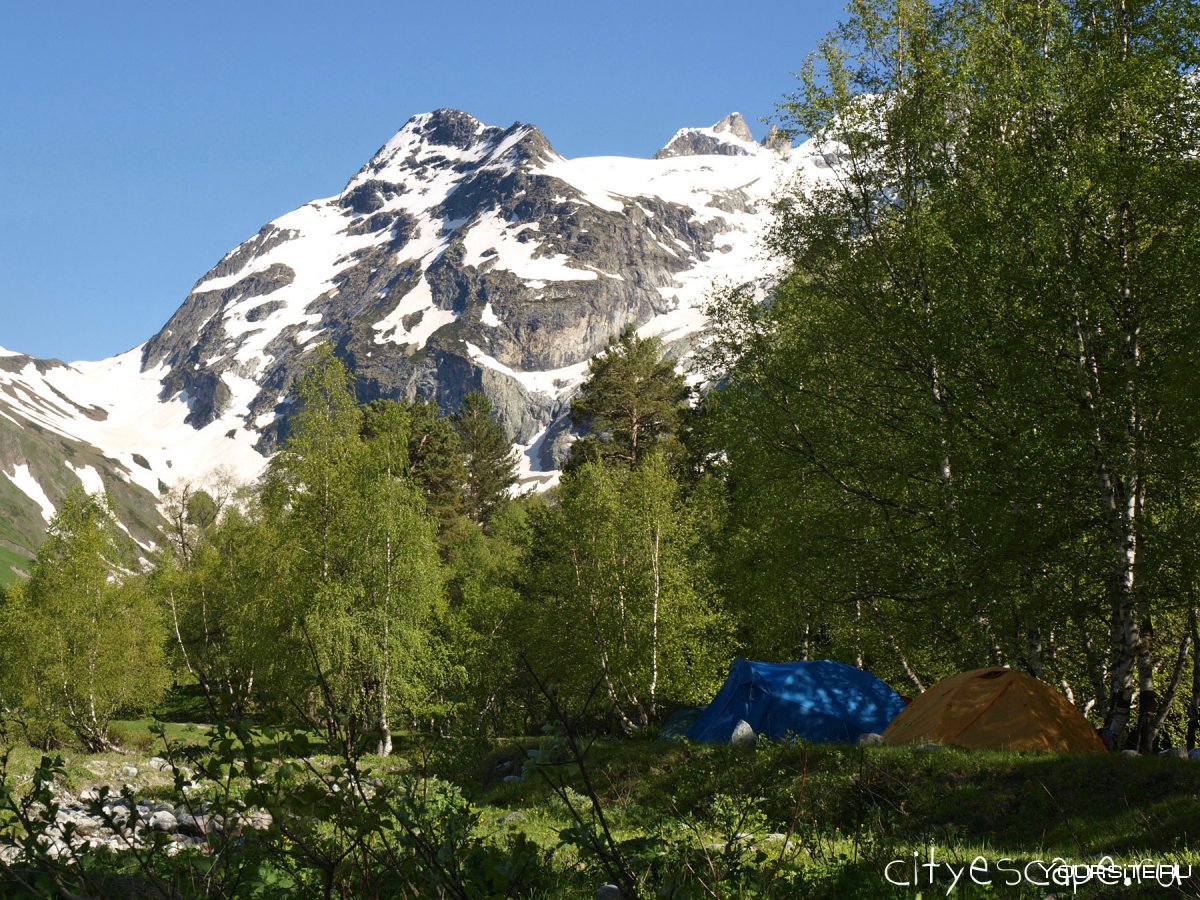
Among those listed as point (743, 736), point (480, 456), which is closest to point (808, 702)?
point (743, 736)

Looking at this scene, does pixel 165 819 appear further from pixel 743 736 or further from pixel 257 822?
pixel 743 736

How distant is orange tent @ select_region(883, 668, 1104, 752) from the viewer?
1508cm

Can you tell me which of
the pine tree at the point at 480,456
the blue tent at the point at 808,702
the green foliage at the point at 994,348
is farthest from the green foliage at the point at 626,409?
the blue tent at the point at 808,702

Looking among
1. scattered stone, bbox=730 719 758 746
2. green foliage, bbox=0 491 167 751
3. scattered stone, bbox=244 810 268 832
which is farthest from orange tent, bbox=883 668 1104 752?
green foliage, bbox=0 491 167 751

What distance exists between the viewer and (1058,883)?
6941mm

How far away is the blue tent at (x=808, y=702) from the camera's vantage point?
787 inches

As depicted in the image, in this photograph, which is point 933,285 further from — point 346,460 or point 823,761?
point 346,460

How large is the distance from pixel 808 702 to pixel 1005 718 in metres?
5.49

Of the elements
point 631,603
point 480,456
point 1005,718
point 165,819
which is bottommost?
point 165,819

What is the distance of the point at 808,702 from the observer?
20.2 metres

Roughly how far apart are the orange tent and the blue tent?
366 cm

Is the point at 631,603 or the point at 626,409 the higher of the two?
the point at 626,409

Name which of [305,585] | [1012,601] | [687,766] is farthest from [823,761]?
[305,585]

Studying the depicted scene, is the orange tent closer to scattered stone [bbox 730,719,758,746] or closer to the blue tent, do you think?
scattered stone [bbox 730,719,758,746]
